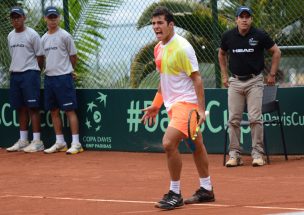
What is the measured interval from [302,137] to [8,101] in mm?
5249

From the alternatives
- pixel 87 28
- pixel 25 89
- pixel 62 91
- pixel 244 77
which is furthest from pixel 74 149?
pixel 244 77

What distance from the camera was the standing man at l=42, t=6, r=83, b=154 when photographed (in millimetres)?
13414

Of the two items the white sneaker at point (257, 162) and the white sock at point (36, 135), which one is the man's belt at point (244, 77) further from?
the white sock at point (36, 135)

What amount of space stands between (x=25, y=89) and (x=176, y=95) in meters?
6.02

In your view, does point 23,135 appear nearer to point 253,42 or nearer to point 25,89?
point 25,89

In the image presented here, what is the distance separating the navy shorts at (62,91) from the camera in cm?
1346

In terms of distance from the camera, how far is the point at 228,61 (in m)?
12.0

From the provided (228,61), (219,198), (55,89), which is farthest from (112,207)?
(55,89)

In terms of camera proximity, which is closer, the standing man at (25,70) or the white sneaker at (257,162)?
the white sneaker at (257,162)

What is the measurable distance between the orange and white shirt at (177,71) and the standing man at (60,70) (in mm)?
5443

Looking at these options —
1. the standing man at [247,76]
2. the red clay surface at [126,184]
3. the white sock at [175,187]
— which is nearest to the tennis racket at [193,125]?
the white sock at [175,187]

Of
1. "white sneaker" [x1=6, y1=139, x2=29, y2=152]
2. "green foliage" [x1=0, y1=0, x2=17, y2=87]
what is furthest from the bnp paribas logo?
"green foliage" [x1=0, y1=0, x2=17, y2=87]

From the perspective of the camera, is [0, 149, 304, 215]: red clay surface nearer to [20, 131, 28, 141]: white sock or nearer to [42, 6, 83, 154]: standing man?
[20, 131, 28, 141]: white sock

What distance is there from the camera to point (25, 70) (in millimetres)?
13656
